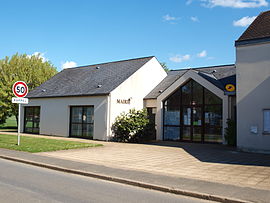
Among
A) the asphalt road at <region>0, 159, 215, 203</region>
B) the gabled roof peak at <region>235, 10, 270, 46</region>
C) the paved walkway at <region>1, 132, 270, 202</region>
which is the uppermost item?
the gabled roof peak at <region>235, 10, 270, 46</region>

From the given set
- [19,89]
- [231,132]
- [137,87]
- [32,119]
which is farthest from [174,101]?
[32,119]

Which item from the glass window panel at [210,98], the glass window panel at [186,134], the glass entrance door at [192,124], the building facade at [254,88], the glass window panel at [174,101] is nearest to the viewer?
the building facade at [254,88]

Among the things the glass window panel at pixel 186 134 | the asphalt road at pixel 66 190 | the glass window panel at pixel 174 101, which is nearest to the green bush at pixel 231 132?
the glass window panel at pixel 186 134

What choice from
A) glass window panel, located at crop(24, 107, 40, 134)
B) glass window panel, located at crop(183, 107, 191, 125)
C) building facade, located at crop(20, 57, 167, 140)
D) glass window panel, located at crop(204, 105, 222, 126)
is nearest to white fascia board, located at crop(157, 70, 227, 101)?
glass window panel, located at crop(204, 105, 222, 126)

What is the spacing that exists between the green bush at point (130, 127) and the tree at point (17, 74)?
15985 millimetres

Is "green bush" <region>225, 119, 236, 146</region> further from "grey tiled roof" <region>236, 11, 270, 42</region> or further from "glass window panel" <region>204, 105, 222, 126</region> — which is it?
"grey tiled roof" <region>236, 11, 270, 42</region>

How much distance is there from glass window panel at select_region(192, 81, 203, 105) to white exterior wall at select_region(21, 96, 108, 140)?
574 cm

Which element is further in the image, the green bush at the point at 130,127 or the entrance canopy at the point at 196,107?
the green bush at the point at 130,127

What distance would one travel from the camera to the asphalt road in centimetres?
597

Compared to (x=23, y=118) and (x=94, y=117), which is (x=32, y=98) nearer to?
(x=23, y=118)

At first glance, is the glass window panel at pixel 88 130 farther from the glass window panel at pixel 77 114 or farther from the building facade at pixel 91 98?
the glass window panel at pixel 77 114

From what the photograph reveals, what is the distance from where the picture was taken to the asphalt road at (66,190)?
235 inches

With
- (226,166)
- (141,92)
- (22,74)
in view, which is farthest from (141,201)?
(22,74)

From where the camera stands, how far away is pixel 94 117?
2017 centimetres
